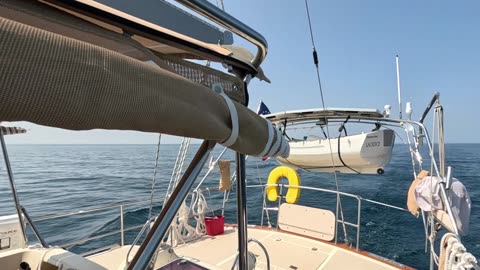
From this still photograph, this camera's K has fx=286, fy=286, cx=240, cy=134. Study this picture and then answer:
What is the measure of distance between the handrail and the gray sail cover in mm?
300

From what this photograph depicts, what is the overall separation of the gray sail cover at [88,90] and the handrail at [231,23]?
0.30 meters

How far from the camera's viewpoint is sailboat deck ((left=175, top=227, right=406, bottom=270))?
11.6 feet

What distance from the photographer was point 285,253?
3.90 metres

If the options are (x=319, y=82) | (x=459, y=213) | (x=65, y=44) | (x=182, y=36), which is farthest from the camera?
(x=319, y=82)

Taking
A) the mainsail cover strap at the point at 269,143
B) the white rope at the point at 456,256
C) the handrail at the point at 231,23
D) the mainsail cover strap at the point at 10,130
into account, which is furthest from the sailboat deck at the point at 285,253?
the handrail at the point at 231,23

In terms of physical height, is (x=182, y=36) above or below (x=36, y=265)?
above

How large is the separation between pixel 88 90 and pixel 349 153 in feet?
27.0

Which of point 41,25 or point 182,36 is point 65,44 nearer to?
point 41,25

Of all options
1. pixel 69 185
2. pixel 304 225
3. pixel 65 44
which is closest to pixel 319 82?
pixel 304 225

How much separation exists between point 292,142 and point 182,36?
8.42 meters

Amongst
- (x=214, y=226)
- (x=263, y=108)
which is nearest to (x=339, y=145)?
(x=263, y=108)

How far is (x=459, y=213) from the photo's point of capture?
2.82 meters

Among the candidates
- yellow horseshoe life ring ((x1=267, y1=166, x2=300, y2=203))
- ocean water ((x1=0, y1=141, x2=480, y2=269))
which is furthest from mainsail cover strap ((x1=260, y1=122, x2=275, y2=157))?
yellow horseshoe life ring ((x1=267, y1=166, x2=300, y2=203))

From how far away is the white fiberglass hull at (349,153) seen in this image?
305 inches
